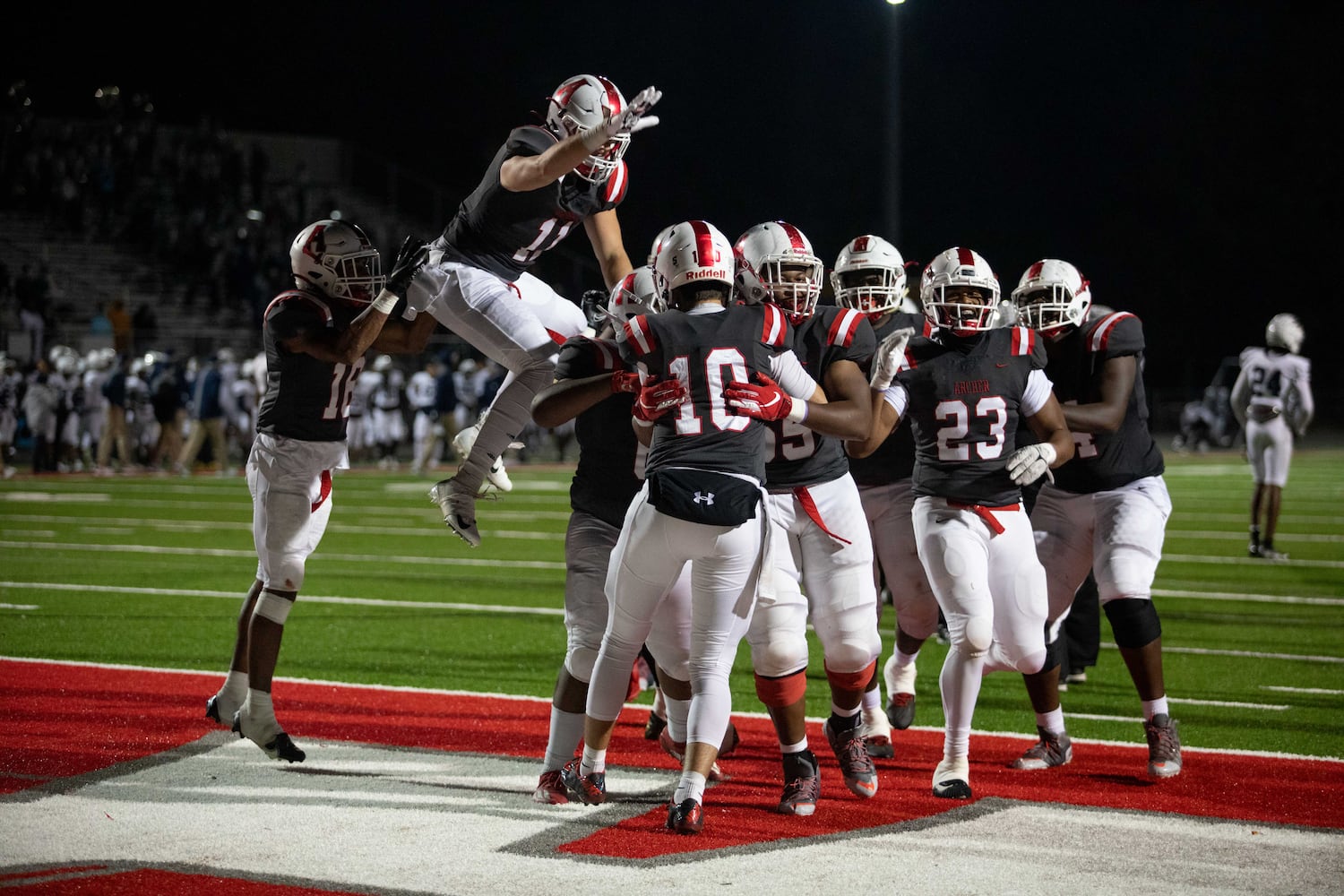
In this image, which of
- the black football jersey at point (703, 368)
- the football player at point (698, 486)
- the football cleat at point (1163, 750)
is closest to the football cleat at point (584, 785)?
the football player at point (698, 486)

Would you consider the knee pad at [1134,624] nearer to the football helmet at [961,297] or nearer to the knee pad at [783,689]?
the football helmet at [961,297]

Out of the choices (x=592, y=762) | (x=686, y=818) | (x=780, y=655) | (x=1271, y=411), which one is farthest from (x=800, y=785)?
(x=1271, y=411)

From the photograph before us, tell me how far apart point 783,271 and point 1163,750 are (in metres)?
2.28

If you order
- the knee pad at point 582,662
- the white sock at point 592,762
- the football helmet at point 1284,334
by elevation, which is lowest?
the white sock at point 592,762

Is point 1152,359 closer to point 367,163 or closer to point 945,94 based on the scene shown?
point 945,94

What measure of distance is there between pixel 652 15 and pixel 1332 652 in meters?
29.2

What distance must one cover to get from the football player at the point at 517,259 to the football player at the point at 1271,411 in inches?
344

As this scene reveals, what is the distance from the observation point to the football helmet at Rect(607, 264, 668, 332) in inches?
211

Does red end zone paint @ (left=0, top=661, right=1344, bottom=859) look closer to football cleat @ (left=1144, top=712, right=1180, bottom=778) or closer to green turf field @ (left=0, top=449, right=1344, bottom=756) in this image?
football cleat @ (left=1144, top=712, right=1180, bottom=778)

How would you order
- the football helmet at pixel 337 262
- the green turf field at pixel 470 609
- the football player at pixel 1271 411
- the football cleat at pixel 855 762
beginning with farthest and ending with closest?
the football player at pixel 1271 411, the green turf field at pixel 470 609, the football helmet at pixel 337 262, the football cleat at pixel 855 762

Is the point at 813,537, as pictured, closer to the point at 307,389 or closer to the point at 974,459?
the point at 974,459

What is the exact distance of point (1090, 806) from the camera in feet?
16.3

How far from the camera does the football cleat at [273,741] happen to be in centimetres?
555

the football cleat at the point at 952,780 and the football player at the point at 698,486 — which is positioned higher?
the football player at the point at 698,486
